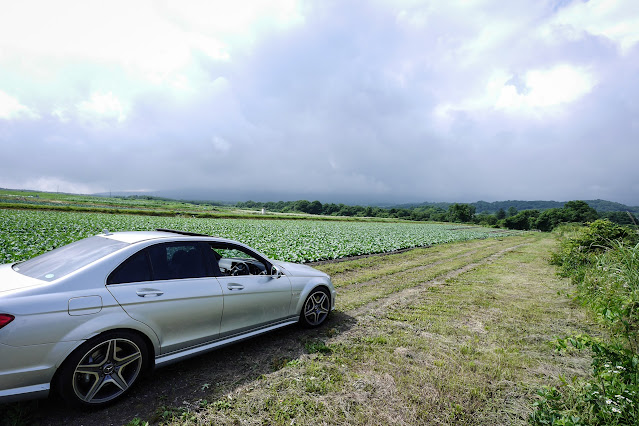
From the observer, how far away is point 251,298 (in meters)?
4.24

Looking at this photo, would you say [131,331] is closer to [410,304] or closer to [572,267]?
[410,304]

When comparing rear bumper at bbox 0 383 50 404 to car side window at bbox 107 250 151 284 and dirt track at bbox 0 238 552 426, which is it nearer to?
dirt track at bbox 0 238 552 426

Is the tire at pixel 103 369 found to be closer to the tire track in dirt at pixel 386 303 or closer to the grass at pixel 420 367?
the grass at pixel 420 367

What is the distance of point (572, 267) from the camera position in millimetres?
9695

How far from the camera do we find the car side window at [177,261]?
3.58 m

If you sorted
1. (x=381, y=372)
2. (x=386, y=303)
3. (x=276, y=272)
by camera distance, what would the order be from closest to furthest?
(x=381, y=372)
(x=276, y=272)
(x=386, y=303)

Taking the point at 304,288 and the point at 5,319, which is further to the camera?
the point at 304,288

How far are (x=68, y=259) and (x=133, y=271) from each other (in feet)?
2.81

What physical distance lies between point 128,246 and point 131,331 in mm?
1008

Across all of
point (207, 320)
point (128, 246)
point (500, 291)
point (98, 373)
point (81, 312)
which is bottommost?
point (500, 291)

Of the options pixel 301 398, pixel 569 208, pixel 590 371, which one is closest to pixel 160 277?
pixel 301 398

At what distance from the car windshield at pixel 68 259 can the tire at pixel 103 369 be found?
87cm

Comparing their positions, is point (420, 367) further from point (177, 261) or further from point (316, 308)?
point (177, 261)

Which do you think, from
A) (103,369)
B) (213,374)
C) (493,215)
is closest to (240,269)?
(213,374)
